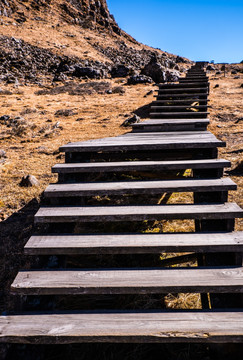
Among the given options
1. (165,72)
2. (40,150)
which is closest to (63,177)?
(40,150)

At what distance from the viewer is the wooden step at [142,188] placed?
2287mm

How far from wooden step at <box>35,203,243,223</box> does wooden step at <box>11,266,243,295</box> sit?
46cm

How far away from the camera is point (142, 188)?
2.34 m

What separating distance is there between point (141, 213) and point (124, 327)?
0.92 m

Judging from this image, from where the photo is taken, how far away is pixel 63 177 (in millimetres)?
2707

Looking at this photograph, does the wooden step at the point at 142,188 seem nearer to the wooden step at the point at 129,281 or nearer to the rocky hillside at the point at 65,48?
the wooden step at the point at 129,281

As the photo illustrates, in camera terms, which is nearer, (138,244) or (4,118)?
(138,244)

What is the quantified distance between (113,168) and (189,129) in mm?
2531

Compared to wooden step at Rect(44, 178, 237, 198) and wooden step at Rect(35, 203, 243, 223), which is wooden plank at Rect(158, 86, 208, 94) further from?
wooden step at Rect(35, 203, 243, 223)

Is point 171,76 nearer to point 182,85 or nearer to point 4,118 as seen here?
point 182,85

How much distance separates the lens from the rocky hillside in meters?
20.9

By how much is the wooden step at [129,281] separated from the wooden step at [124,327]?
0.45 feet

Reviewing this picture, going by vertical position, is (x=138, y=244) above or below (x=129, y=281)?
above

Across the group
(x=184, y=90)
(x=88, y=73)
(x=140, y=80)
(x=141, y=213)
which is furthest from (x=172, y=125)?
(x=88, y=73)
